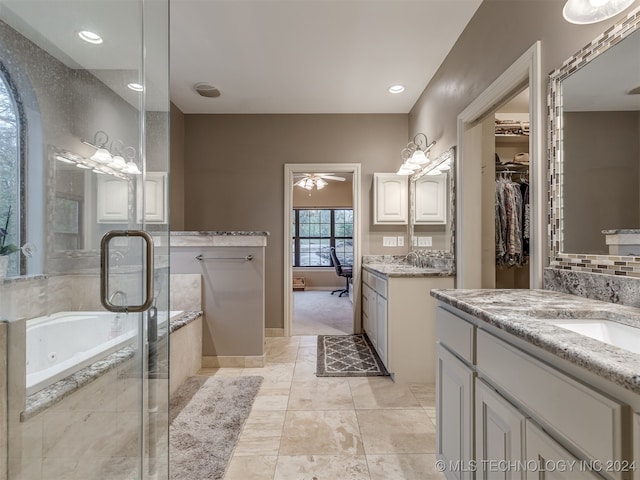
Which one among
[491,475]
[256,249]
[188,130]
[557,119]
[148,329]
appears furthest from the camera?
[188,130]

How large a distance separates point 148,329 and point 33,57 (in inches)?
42.7

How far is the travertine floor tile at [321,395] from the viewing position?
2.13 metres

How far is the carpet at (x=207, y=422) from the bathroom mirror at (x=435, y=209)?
2049mm

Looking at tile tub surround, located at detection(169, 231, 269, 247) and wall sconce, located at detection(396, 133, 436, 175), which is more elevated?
wall sconce, located at detection(396, 133, 436, 175)

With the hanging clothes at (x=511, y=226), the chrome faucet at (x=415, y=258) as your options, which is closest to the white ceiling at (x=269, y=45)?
the hanging clothes at (x=511, y=226)

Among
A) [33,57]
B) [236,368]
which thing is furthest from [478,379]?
[236,368]

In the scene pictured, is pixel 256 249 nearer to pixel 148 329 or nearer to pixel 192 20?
pixel 148 329

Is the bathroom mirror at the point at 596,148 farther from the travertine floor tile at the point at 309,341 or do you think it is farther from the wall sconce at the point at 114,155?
the travertine floor tile at the point at 309,341

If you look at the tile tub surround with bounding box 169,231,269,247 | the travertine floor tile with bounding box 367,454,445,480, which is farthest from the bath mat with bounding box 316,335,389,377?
the tile tub surround with bounding box 169,231,269,247

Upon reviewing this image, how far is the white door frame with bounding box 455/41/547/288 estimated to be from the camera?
1.48 m

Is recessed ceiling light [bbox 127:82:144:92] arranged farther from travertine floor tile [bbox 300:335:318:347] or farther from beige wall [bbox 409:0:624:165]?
Result: travertine floor tile [bbox 300:335:318:347]

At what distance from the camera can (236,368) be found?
A: 277cm

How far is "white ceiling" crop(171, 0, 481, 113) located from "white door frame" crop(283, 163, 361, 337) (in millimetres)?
699

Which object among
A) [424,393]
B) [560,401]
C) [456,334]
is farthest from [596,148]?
[424,393]
